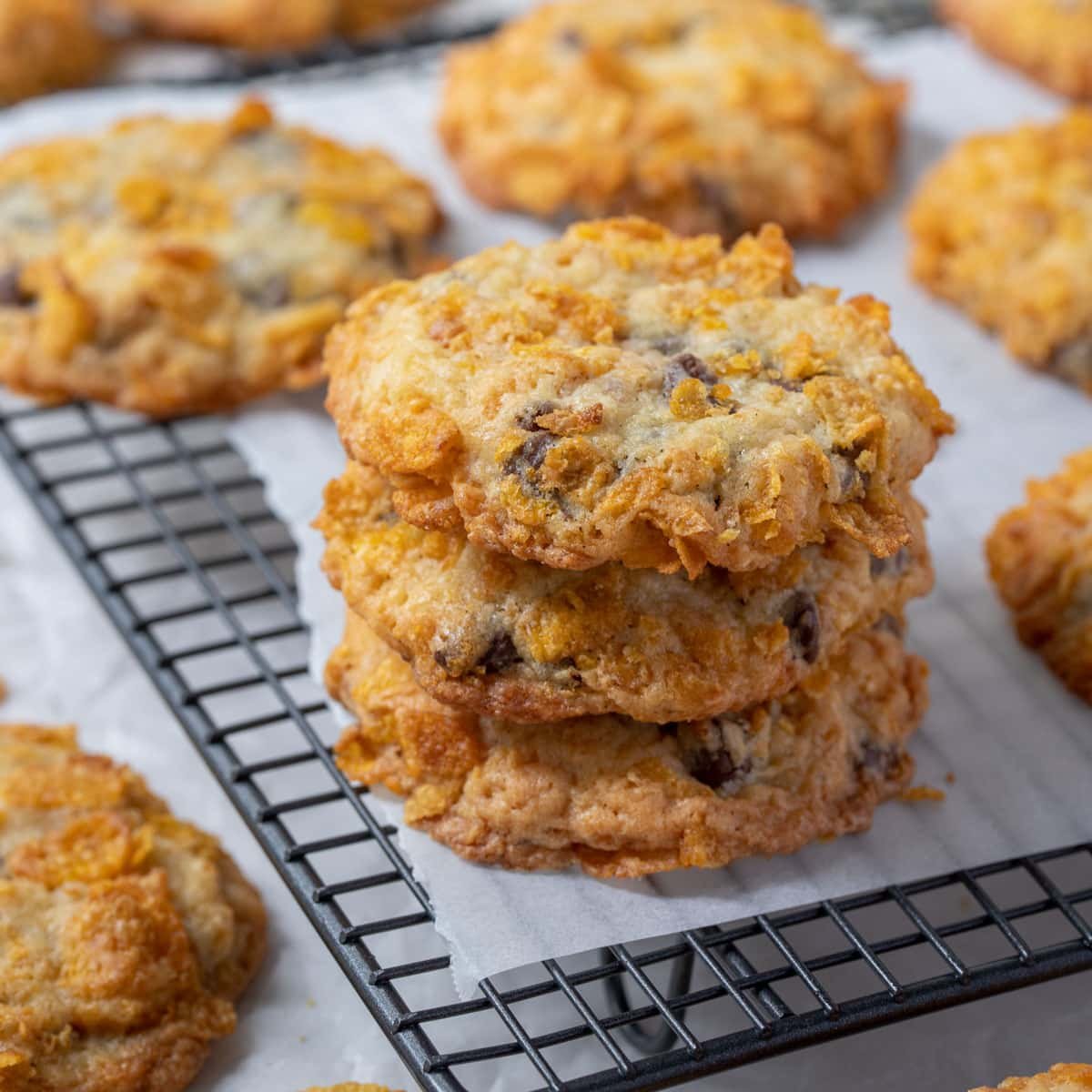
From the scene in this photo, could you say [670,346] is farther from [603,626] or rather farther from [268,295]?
[268,295]

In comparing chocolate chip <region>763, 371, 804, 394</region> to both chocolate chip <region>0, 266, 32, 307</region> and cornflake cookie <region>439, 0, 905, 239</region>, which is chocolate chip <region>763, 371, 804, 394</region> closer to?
cornflake cookie <region>439, 0, 905, 239</region>

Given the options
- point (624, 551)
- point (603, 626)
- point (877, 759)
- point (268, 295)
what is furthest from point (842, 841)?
point (268, 295)

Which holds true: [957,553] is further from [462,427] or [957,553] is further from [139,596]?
[139,596]

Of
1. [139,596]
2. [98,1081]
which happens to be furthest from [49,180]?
[98,1081]

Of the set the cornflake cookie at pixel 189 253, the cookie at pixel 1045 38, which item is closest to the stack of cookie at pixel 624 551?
the cornflake cookie at pixel 189 253

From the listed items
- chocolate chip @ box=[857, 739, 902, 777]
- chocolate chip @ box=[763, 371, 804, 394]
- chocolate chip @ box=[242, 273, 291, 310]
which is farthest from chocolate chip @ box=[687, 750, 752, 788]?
chocolate chip @ box=[242, 273, 291, 310]

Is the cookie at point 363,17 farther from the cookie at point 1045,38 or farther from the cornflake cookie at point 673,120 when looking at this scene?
the cookie at point 1045,38
